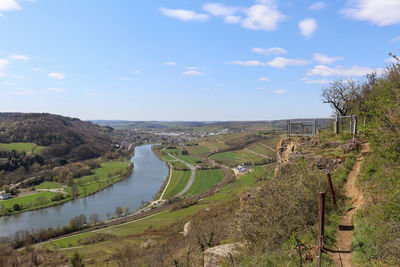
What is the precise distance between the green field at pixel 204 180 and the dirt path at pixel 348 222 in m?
58.2

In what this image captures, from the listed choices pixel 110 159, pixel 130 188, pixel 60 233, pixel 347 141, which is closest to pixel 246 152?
pixel 130 188

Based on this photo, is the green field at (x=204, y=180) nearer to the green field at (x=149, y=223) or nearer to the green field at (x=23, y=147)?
the green field at (x=149, y=223)

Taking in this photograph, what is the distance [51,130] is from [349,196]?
6080 inches

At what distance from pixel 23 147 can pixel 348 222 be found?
437ft

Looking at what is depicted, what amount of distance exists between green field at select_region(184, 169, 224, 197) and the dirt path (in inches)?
Answer: 2291

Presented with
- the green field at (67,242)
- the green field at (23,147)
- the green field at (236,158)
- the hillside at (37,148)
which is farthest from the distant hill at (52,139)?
the green field at (67,242)

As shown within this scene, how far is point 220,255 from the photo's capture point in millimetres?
8031

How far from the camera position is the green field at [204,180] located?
7056cm

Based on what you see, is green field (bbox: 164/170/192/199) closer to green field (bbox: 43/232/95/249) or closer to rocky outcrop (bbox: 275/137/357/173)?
green field (bbox: 43/232/95/249)

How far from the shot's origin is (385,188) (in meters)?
6.89

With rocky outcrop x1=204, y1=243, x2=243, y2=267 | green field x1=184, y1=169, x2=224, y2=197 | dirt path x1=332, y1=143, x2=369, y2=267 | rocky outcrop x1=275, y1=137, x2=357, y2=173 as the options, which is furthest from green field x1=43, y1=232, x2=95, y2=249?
dirt path x1=332, y1=143, x2=369, y2=267

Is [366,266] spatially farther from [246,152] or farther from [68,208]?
[246,152]

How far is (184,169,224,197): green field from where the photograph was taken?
2778 inches

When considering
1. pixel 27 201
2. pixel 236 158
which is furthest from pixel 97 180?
pixel 236 158
